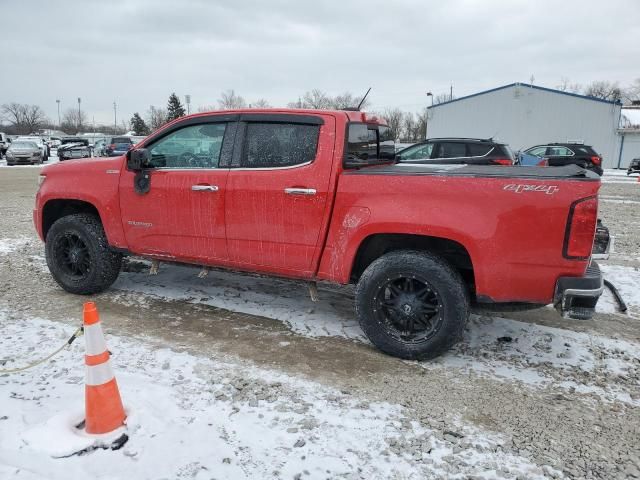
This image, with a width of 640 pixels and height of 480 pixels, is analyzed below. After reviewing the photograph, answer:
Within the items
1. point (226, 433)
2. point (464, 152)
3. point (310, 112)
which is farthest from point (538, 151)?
point (226, 433)

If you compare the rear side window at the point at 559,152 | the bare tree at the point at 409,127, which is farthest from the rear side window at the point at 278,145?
the bare tree at the point at 409,127

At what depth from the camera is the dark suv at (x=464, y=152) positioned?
1087 centimetres

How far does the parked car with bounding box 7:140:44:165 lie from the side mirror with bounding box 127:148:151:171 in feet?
95.3

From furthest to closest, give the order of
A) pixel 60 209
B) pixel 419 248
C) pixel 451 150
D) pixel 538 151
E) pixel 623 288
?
1. pixel 538 151
2. pixel 451 150
3. pixel 623 288
4. pixel 60 209
5. pixel 419 248

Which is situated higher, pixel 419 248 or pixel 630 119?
pixel 630 119

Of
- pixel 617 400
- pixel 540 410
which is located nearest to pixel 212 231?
pixel 540 410

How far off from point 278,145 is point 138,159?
4.59ft

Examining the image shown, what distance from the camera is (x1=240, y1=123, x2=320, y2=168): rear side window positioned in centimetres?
399

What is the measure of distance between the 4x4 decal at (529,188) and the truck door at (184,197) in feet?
7.53

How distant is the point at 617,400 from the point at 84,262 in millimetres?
4849

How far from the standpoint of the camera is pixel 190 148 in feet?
14.8

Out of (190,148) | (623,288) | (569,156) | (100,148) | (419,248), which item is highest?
(569,156)

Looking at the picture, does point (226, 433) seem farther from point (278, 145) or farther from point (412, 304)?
point (278, 145)

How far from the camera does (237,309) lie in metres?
4.75
